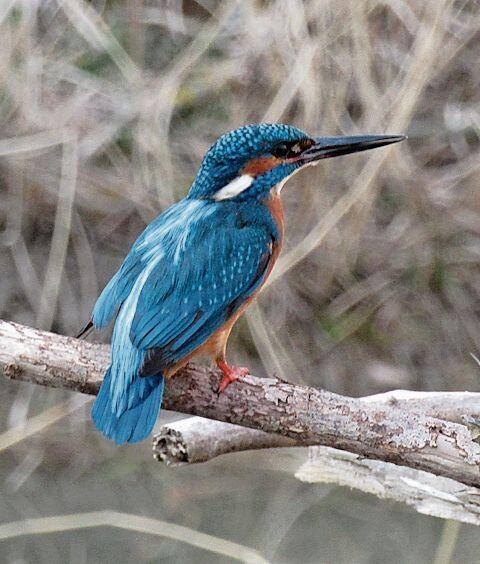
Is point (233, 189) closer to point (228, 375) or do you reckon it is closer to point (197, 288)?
point (197, 288)

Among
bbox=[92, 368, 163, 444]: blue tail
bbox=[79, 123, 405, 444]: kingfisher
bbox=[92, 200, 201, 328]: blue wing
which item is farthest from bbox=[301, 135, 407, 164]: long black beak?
bbox=[92, 368, 163, 444]: blue tail

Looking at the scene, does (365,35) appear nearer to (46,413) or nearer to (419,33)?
(419,33)

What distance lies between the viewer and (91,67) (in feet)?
14.4

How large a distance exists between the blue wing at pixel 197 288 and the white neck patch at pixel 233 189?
95 millimetres

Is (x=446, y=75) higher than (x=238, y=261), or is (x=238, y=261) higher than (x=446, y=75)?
(x=446, y=75)

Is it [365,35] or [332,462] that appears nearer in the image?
[332,462]

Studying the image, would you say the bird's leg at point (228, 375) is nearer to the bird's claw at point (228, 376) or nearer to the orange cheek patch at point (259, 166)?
the bird's claw at point (228, 376)

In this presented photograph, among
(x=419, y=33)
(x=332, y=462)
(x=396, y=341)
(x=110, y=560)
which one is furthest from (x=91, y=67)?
(x=332, y=462)

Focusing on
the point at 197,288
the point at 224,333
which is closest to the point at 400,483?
the point at 224,333

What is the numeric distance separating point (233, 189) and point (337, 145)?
276 millimetres

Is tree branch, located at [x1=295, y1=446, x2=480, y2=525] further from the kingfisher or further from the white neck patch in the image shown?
the white neck patch

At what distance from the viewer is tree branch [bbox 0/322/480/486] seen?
196 cm

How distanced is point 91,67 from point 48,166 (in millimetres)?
429

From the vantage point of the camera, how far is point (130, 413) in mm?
1973
